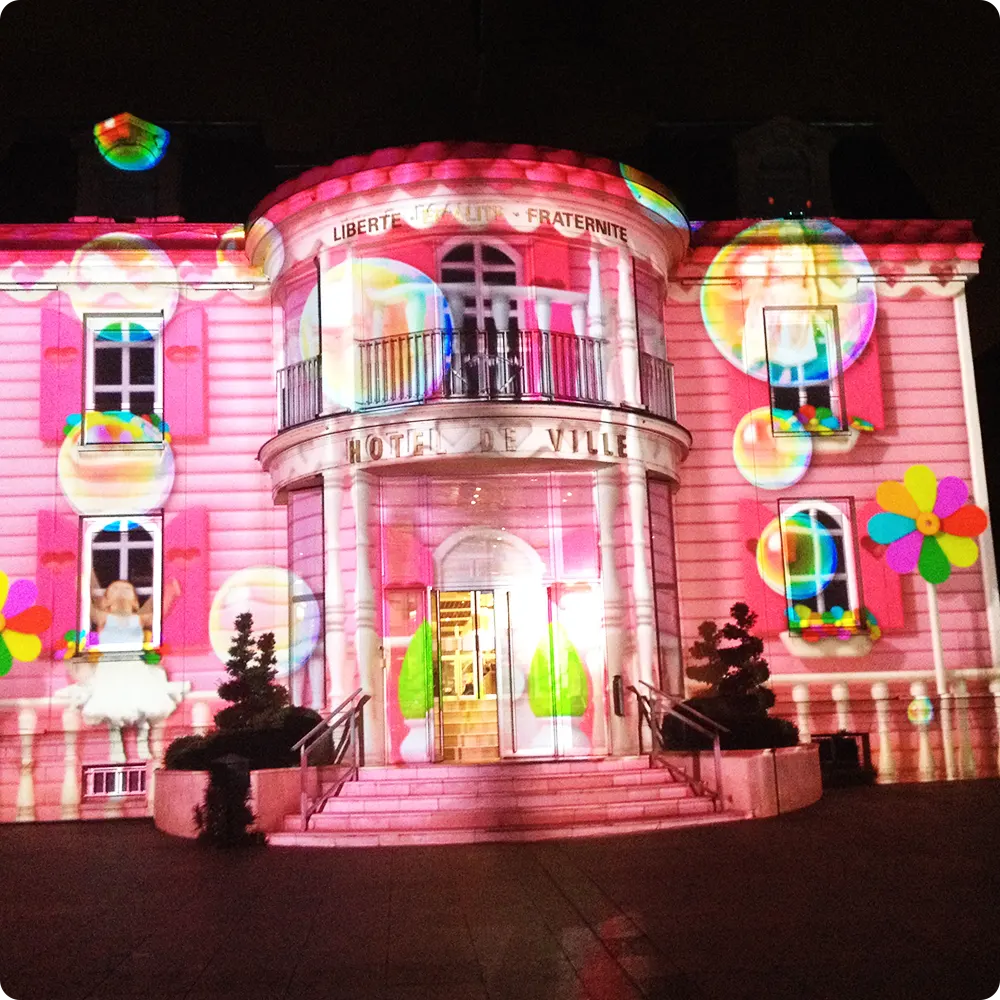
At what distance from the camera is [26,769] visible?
49.4 feet

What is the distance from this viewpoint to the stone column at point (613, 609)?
13812 millimetres

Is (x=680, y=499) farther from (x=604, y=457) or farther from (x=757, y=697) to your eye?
(x=757, y=697)

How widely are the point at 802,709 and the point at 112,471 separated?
34.1 ft

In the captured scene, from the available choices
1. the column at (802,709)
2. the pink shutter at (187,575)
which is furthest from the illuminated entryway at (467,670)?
the column at (802,709)

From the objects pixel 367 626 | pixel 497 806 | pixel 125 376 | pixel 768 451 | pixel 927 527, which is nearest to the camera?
pixel 497 806

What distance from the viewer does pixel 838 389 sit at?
55.7 feet

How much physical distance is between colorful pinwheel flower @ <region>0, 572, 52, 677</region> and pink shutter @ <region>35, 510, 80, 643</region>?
0.12 meters

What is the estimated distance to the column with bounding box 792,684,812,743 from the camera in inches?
623

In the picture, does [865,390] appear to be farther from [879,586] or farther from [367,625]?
[367,625]

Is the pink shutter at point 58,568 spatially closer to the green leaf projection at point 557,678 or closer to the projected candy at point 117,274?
the projected candy at point 117,274

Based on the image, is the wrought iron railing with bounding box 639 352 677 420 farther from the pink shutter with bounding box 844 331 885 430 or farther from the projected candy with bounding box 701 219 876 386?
the pink shutter with bounding box 844 331 885 430

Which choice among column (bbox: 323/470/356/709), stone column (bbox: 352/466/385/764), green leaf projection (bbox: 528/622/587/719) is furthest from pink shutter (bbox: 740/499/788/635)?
column (bbox: 323/470/356/709)

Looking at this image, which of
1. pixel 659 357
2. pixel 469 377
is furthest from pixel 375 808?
pixel 659 357

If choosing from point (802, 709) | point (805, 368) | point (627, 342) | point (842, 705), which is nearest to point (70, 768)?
point (627, 342)
